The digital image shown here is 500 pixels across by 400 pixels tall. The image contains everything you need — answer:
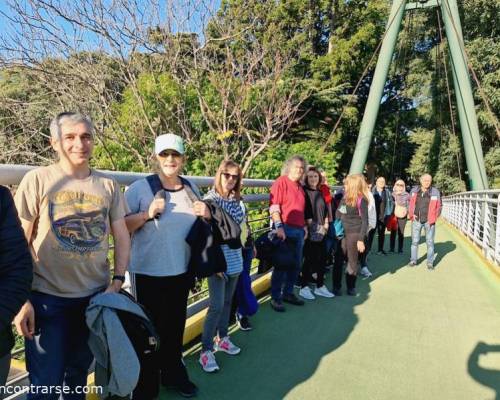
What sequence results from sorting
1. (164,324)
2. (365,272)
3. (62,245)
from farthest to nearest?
(365,272)
(164,324)
(62,245)

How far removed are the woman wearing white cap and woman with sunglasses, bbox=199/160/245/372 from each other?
1.08ft

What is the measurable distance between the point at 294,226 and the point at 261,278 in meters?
0.99

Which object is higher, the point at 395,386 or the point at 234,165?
the point at 234,165

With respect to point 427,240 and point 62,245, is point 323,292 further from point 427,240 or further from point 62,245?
point 62,245

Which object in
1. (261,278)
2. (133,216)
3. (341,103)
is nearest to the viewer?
(133,216)

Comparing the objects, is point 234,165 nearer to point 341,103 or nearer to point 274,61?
point 274,61

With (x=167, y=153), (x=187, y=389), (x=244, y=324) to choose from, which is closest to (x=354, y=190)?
(x=244, y=324)

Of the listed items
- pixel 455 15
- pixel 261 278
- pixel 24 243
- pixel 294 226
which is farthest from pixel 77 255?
pixel 455 15

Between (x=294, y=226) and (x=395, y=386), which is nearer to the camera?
(x=395, y=386)

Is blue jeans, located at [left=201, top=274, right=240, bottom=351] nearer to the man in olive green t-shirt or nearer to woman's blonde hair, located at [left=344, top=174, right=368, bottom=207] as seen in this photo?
the man in olive green t-shirt

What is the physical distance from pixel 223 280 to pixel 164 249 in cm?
60

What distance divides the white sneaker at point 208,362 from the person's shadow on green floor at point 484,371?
5.88 ft

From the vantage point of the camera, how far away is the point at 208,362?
9.03 ft

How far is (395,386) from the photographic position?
104 inches
